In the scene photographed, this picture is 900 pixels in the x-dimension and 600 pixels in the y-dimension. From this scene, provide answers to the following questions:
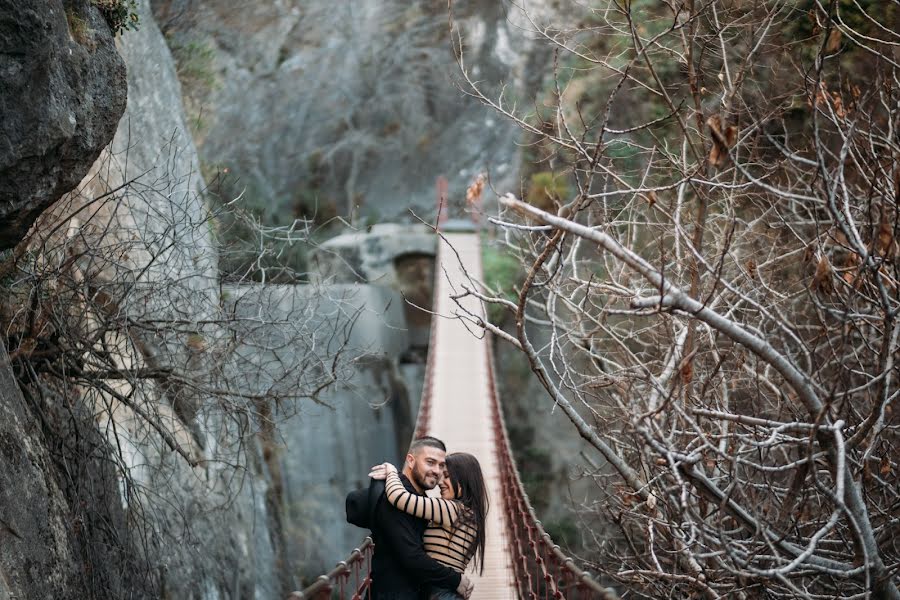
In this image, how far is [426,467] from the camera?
3283mm

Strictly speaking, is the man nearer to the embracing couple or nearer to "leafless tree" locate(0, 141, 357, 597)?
the embracing couple

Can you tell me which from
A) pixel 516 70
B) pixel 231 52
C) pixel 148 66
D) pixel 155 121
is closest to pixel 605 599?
pixel 155 121

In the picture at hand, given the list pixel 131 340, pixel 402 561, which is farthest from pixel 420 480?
pixel 131 340

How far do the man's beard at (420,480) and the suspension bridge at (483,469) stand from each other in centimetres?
42

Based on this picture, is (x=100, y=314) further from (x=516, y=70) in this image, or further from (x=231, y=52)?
(x=516, y=70)

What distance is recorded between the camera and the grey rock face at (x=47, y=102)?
14.9ft

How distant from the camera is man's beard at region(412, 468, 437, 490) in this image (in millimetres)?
3281

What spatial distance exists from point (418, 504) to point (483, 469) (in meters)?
5.08

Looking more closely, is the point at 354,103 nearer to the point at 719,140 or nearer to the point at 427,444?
the point at 427,444

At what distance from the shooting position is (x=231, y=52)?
15180 millimetres

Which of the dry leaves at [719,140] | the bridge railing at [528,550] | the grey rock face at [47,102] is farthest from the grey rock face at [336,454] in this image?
the dry leaves at [719,140]

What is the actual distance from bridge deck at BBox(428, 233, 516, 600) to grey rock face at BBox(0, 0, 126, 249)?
81.3 inches

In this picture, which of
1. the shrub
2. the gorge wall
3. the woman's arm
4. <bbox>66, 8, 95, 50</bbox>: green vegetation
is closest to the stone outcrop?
the gorge wall

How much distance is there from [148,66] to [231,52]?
646 cm
